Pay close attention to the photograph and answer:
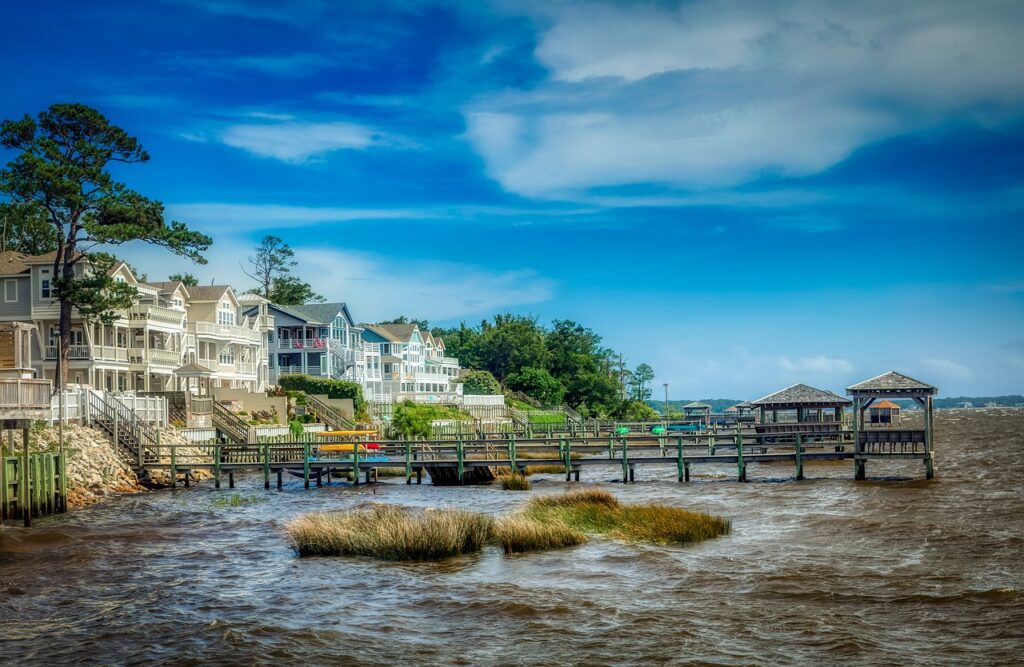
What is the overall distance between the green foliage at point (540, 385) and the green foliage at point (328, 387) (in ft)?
117

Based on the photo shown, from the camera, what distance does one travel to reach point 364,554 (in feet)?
72.0

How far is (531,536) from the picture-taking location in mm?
22250

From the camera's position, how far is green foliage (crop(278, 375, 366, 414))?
76.6 m

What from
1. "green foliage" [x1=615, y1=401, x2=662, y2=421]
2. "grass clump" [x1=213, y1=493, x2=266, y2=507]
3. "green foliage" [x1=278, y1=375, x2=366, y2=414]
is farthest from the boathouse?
"green foliage" [x1=615, y1=401, x2=662, y2=421]

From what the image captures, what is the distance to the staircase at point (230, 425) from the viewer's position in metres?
53.5

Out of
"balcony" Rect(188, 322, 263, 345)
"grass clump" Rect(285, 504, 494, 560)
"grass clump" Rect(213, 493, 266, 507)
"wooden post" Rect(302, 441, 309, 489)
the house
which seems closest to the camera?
"grass clump" Rect(285, 504, 494, 560)

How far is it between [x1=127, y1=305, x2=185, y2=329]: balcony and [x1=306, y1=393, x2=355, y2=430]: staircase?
422 inches

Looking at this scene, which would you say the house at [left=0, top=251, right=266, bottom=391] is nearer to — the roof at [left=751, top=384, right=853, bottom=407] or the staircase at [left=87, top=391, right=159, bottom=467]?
the staircase at [left=87, top=391, right=159, bottom=467]

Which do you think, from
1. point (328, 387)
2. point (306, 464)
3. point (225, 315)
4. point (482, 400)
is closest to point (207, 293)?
point (225, 315)

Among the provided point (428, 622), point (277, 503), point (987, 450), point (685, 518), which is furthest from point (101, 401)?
point (987, 450)

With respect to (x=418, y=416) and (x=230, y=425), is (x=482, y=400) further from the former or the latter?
(x=230, y=425)

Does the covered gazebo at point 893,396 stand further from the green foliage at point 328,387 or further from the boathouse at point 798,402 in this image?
the green foliage at point 328,387

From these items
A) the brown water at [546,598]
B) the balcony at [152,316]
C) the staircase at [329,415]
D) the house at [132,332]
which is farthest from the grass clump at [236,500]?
the balcony at [152,316]

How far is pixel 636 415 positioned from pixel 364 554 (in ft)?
310
